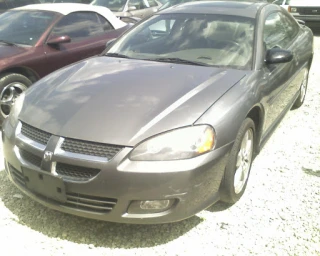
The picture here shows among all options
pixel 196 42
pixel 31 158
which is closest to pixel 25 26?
pixel 196 42

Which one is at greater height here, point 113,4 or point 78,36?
point 78,36

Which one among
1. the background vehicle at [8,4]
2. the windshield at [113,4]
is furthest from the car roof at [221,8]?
the background vehicle at [8,4]

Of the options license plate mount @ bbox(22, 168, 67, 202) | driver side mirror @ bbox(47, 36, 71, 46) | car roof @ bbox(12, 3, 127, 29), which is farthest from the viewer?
car roof @ bbox(12, 3, 127, 29)

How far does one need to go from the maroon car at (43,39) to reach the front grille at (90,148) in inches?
94.3

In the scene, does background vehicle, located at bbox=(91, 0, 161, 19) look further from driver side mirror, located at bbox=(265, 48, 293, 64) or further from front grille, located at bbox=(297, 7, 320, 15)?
driver side mirror, located at bbox=(265, 48, 293, 64)

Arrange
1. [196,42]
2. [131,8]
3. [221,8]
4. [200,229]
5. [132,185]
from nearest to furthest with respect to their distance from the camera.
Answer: [132,185], [200,229], [196,42], [221,8], [131,8]

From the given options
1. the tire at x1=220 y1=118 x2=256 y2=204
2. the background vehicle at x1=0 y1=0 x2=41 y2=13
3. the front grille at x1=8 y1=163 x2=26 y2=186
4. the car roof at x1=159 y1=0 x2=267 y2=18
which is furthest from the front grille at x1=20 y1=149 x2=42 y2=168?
the background vehicle at x1=0 y1=0 x2=41 y2=13

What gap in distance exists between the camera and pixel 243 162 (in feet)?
10.2

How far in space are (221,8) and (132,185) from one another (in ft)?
7.80

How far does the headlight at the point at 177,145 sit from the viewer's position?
239 centimetres

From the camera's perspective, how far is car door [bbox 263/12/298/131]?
3457 mm

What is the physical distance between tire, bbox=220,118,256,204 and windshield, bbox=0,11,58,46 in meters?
3.19

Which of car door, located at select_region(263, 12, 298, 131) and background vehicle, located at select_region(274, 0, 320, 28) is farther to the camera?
background vehicle, located at select_region(274, 0, 320, 28)

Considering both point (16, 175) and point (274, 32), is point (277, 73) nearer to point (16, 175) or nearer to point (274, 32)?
point (274, 32)
